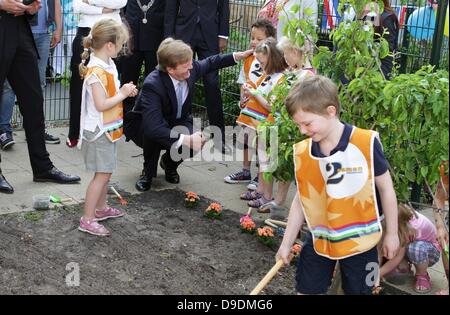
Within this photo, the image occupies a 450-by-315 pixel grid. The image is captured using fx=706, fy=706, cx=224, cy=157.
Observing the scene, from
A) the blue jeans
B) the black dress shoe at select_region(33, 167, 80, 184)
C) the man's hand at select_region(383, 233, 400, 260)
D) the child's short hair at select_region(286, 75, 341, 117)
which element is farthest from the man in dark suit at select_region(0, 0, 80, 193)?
the man's hand at select_region(383, 233, 400, 260)

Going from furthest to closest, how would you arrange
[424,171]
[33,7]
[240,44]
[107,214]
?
1. [240,44]
2. [33,7]
3. [107,214]
4. [424,171]

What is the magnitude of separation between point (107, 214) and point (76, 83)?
7.85ft

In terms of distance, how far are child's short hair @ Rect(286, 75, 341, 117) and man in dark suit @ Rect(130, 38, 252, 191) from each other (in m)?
2.19

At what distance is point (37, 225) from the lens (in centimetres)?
529

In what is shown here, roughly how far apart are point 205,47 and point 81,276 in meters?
3.83

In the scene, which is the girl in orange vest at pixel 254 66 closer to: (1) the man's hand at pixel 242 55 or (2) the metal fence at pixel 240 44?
(1) the man's hand at pixel 242 55

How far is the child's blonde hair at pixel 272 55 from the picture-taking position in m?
5.92

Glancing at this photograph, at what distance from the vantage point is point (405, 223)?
A: 4.21 metres

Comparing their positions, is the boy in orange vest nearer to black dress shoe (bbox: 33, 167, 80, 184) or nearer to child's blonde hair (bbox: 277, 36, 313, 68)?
child's blonde hair (bbox: 277, 36, 313, 68)

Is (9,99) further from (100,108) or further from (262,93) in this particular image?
(262,93)

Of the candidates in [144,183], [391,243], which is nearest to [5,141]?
[144,183]

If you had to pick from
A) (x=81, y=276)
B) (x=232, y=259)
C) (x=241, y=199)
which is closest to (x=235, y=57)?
(x=241, y=199)

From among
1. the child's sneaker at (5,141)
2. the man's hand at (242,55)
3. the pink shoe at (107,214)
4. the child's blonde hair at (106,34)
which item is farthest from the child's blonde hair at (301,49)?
the child's sneaker at (5,141)

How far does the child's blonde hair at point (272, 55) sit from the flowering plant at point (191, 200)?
1.23 meters
